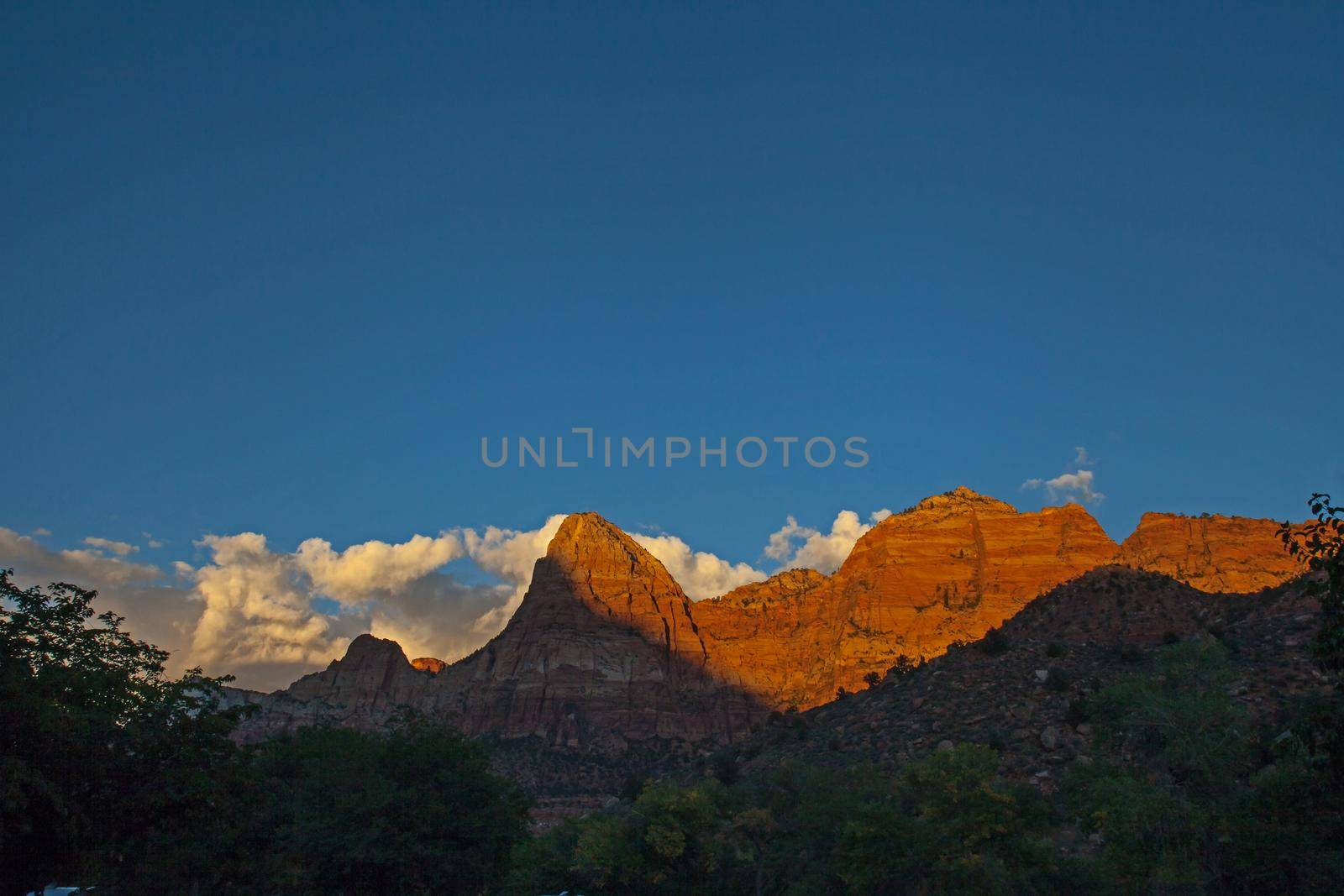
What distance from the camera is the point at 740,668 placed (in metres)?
194

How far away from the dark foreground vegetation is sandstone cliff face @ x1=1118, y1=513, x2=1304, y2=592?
4237 inches

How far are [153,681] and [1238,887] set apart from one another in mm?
29244

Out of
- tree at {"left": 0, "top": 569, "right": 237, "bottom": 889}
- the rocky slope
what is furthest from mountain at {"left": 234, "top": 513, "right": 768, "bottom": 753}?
tree at {"left": 0, "top": 569, "right": 237, "bottom": 889}

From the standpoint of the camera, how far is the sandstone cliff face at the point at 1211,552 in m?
147

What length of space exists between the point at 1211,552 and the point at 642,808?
133m

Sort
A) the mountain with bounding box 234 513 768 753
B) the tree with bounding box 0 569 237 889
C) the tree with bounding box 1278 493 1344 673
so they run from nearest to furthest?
1. the tree with bounding box 1278 493 1344 673
2. the tree with bounding box 0 569 237 889
3. the mountain with bounding box 234 513 768 753

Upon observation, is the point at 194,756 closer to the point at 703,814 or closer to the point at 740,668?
the point at 703,814

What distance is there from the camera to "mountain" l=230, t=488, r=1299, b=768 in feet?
509

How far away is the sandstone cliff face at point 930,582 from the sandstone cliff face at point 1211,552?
6.49 metres

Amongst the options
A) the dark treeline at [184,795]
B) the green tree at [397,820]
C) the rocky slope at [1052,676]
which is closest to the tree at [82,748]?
the dark treeline at [184,795]

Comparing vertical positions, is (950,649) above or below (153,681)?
above

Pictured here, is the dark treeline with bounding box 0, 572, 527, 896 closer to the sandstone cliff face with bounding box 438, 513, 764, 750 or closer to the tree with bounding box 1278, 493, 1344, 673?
the tree with bounding box 1278, 493, 1344, 673

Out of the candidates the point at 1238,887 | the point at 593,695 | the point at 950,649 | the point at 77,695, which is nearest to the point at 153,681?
the point at 77,695

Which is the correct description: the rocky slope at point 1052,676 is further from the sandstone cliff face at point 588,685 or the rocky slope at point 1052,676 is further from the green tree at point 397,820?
the sandstone cliff face at point 588,685
